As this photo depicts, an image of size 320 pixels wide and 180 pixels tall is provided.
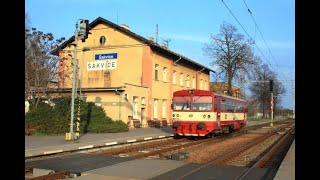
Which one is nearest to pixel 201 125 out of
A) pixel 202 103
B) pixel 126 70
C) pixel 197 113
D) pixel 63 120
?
pixel 197 113

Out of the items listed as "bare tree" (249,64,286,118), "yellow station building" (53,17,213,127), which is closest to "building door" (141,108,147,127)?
"yellow station building" (53,17,213,127)

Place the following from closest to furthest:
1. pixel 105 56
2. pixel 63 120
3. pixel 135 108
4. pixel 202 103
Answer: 1. pixel 202 103
2. pixel 63 120
3. pixel 135 108
4. pixel 105 56

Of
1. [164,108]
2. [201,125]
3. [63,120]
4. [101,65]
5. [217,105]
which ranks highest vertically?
[101,65]

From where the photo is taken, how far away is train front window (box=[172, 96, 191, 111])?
23.9m

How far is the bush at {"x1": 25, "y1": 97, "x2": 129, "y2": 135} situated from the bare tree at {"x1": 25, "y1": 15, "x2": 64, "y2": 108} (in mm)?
1080

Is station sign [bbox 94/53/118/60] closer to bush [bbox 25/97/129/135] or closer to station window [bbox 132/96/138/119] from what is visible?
station window [bbox 132/96/138/119]

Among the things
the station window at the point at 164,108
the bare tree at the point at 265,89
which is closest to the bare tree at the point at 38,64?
the station window at the point at 164,108

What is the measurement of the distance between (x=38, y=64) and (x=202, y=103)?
12.3 meters

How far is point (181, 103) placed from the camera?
2414 centimetres

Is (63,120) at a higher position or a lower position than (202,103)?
lower

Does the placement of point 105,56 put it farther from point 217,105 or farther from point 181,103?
point 217,105

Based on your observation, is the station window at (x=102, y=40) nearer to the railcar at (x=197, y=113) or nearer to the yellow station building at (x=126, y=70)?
the yellow station building at (x=126, y=70)

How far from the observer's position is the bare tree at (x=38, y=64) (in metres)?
27.3
